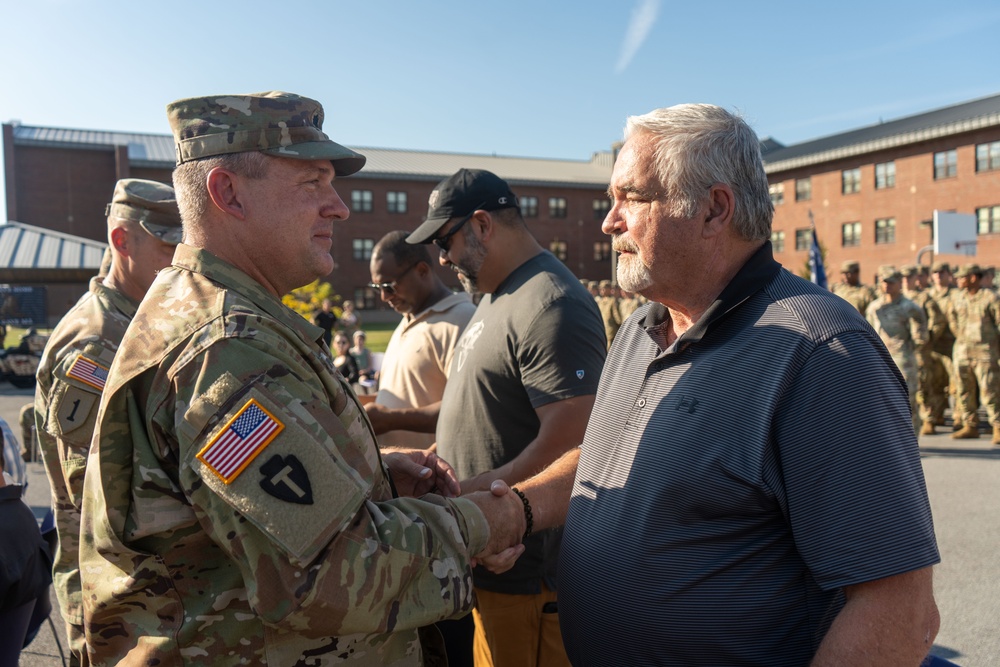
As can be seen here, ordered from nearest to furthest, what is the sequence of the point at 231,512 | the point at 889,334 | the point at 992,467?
the point at 231,512
the point at 992,467
the point at 889,334

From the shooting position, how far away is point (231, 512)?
1.62 metres

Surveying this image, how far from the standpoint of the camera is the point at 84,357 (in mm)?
3322

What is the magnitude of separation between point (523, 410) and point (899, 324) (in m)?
10.6

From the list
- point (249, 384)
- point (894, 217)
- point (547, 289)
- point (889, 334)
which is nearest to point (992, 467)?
point (889, 334)

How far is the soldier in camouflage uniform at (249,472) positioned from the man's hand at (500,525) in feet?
0.05

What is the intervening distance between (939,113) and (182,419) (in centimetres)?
4624

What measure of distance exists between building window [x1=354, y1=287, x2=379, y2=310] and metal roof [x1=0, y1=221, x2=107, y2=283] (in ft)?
88.0

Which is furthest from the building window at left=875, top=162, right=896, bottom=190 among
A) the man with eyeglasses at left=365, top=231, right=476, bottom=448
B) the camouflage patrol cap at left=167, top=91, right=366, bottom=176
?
the camouflage patrol cap at left=167, top=91, right=366, bottom=176

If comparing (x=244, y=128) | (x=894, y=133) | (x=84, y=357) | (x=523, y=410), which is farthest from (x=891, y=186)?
(x=244, y=128)

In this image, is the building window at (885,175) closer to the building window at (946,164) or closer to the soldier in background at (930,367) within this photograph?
the building window at (946,164)

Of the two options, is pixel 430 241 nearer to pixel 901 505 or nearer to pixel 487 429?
pixel 487 429

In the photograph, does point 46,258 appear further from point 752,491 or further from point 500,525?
point 752,491

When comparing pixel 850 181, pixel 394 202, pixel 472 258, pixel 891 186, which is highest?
pixel 850 181

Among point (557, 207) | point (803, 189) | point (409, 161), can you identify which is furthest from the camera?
point (409, 161)
